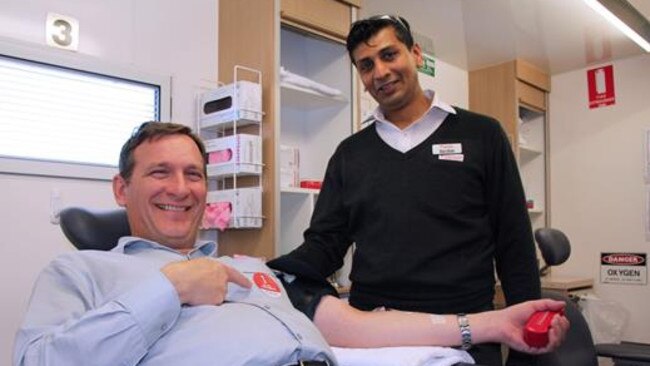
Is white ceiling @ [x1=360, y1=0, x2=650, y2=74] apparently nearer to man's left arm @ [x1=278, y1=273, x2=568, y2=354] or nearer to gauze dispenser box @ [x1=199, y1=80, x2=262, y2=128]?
gauze dispenser box @ [x1=199, y1=80, x2=262, y2=128]

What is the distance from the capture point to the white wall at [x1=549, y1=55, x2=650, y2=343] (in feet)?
12.4

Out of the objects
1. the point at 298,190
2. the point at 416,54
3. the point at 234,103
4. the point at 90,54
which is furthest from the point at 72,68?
the point at 416,54

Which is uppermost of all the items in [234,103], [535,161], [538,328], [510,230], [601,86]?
[601,86]

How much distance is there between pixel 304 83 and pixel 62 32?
41.8 inches

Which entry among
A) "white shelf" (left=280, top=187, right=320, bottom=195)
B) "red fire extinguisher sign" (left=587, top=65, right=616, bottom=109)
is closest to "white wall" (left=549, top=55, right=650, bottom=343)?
"red fire extinguisher sign" (left=587, top=65, right=616, bottom=109)

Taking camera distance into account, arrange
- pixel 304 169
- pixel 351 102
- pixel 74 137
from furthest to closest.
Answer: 1. pixel 304 169
2. pixel 351 102
3. pixel 74 137

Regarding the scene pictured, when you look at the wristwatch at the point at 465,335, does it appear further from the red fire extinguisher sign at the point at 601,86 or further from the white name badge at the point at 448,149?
the red fire extinguisher sign at the point at 601,86

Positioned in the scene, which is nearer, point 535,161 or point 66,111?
point 66,111

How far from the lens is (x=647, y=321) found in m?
3.67

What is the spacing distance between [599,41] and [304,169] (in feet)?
7.29

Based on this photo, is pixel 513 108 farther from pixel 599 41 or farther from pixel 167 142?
pixel 167 142

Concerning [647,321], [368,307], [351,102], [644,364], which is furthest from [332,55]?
[647,321]

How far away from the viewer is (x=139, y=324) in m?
0.92

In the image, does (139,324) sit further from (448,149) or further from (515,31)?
(515,31)
